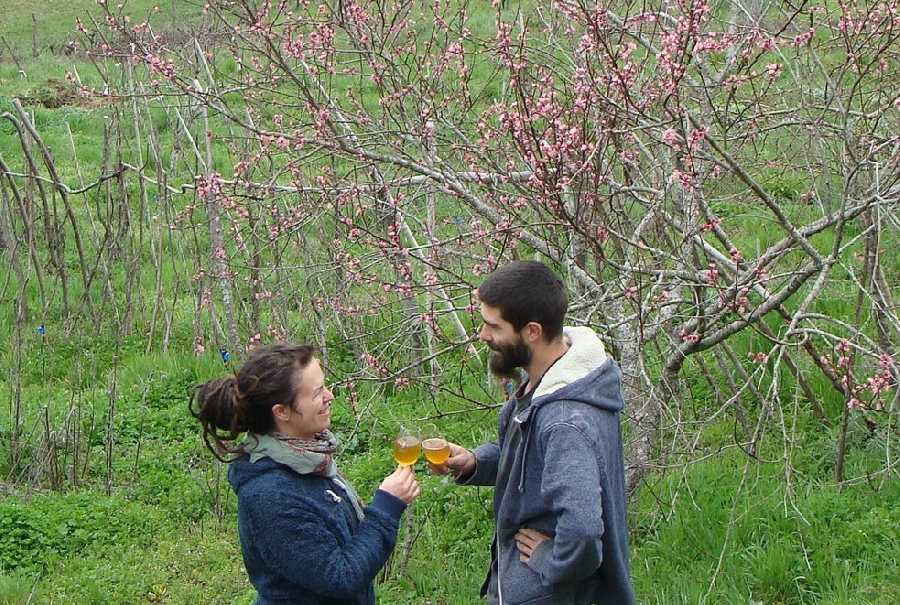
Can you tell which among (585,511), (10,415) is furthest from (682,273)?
(10,415)

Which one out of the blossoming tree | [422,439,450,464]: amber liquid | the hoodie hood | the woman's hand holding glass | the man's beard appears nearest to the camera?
the hoodie hood

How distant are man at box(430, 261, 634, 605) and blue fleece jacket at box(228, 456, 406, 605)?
0.36 m

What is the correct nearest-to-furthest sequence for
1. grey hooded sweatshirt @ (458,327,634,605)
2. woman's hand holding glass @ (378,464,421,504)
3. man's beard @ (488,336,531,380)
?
grey hooded sweatshirt @ (458,327,634,605), man's beard @ (488,336,531,380), woman's hand holding glass @ (378,464,421,504)

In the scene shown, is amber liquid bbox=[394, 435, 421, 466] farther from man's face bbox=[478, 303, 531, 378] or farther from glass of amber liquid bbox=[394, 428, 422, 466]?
man's face bbox=[478, 303, 531, 378]

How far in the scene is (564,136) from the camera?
4.22 meters

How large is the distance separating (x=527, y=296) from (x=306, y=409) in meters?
0.68

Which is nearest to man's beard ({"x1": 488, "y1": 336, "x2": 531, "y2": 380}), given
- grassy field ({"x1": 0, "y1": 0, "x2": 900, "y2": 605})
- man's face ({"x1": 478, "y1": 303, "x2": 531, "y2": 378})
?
man's face ({"x1": 478, "y1": 303, "x2": 531, "y2": 378})

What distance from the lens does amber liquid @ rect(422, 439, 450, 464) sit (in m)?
3.08

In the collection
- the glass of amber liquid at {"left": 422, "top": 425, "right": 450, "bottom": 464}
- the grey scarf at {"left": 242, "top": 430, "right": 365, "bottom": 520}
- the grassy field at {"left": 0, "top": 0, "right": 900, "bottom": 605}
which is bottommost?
the grassy field at {"left": 0, "top": 0, "right": 900, "bottom": 605}

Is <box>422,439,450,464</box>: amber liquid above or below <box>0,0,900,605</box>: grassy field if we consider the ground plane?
above

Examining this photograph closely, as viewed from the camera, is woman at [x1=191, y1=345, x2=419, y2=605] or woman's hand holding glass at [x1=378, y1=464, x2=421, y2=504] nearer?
woman at [x1=191, y1=345, x2=419, y2=605]

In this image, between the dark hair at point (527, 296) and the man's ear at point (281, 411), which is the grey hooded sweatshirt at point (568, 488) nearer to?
the dark hair at point (527, 296)

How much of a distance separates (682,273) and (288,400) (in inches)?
84.9

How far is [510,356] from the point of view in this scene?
283 cm
